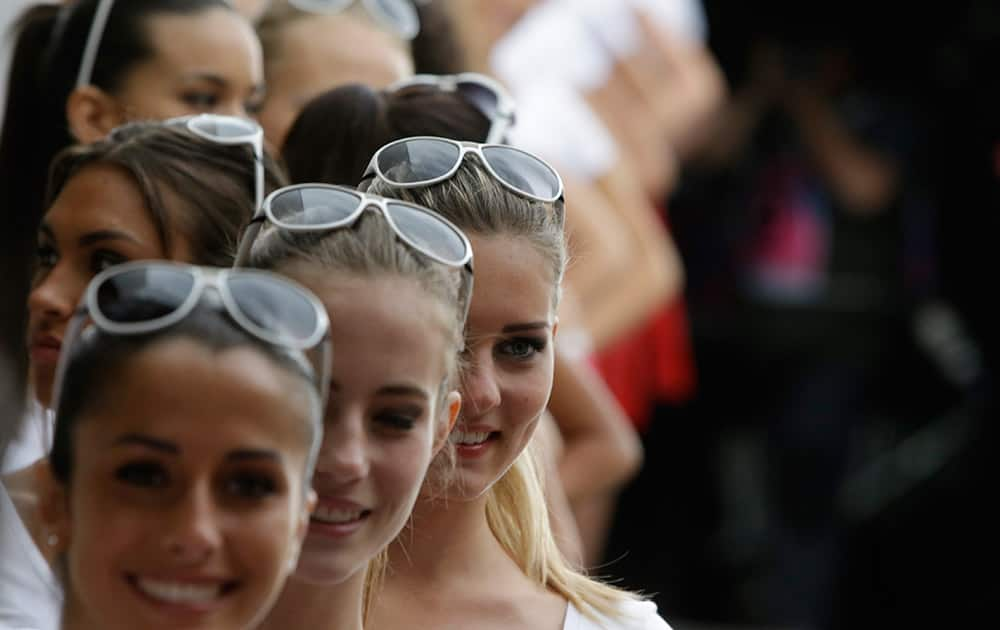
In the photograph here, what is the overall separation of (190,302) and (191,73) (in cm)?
156

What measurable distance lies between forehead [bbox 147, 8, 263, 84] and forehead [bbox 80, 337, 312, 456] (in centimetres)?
156

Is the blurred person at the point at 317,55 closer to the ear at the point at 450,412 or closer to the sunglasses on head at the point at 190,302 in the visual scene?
the ear at the point at 450,412

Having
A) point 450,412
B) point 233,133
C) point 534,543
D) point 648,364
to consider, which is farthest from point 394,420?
point 648,364

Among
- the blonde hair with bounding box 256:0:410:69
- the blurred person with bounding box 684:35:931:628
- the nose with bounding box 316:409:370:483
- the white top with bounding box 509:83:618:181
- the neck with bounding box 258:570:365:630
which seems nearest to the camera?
the nose with bounding box 316:409:370:483

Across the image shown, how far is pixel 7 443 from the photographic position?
8.92ft

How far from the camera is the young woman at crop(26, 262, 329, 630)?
159 centimetres

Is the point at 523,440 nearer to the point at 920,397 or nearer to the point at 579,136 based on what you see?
the point at 579,136

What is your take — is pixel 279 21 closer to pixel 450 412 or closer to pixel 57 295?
pixel 57 295

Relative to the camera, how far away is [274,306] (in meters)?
1.66

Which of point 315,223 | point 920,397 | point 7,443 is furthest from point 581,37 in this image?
point 315,223

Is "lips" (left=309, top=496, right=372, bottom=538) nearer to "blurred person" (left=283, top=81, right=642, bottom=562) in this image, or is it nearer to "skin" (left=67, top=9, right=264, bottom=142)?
"blurred person" (left=283, top=81, right=642, bottom=562)

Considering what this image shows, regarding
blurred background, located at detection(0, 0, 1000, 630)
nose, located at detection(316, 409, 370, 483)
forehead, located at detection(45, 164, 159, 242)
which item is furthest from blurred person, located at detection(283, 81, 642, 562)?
blurred background, located at detection(0, 0, 1000, 630)

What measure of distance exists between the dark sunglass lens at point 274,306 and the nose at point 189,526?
0.50 ft

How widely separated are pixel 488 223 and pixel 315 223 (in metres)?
0.35
